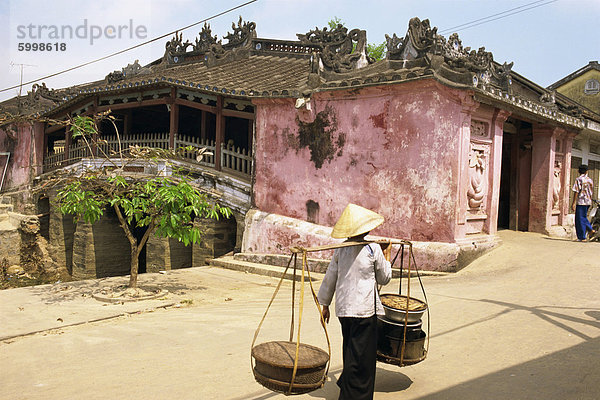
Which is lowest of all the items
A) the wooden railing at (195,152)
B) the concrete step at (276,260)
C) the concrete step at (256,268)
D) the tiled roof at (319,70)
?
the concrete step at (256,268)

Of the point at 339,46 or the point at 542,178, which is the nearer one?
the point at 542,178

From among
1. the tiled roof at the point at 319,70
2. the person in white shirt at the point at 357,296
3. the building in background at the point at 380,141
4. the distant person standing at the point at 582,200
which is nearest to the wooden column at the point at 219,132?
the building in background at the point at 380,141

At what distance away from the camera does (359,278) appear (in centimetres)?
362

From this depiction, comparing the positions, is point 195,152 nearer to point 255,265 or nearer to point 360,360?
point 255,265

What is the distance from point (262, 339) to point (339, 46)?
9664mm

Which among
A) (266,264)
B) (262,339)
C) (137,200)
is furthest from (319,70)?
(262,339)

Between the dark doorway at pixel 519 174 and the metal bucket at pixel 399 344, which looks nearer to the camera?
the metal bucket at pixel 399 344

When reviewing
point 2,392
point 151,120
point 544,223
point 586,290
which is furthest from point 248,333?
point 151,120

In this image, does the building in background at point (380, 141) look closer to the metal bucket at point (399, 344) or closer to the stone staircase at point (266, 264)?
the stone staircase at point (266, 264)

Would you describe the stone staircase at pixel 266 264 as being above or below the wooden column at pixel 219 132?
below

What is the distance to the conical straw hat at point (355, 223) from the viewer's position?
3621mm

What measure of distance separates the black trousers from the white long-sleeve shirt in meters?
0.09

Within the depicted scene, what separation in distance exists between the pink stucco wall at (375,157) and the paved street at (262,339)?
149 cm

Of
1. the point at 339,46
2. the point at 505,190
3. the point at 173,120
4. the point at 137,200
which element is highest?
the point at 339,46
